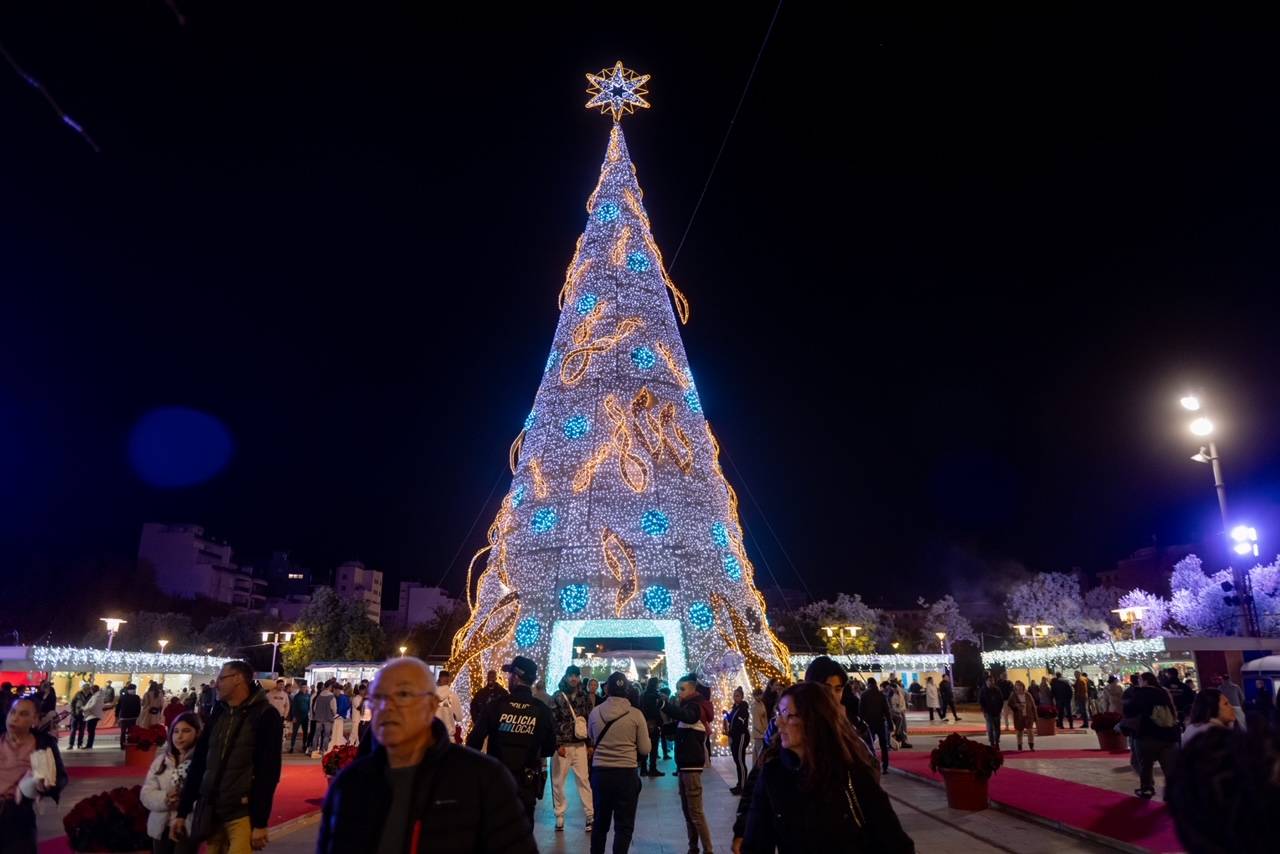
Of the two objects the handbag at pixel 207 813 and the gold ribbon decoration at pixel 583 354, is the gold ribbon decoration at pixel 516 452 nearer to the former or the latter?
the gold ribbon decoration at pixel 583 354

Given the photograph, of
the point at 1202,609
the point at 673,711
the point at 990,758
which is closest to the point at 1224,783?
the point at 673,711

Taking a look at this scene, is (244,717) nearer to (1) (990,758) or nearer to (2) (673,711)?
(2) (673,711)

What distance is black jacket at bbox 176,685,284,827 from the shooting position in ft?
15.7

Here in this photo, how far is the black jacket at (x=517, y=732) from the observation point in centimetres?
620

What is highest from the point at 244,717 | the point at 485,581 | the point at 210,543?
the point at 210,543

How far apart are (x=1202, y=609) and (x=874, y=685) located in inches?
1883

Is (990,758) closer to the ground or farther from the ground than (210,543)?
closer to the ground

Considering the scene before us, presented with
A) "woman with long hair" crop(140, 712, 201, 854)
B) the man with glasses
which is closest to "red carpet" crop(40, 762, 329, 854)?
"woman with long hair" crop(140, 712, 201, 854)

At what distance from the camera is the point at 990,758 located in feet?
32.1

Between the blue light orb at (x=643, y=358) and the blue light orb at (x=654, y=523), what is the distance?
331 centimetres

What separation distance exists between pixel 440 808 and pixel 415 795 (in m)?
0.09

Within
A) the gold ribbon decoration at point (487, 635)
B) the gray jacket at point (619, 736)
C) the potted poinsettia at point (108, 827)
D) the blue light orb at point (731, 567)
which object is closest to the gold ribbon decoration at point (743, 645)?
the blue light orb at point (731, 567)

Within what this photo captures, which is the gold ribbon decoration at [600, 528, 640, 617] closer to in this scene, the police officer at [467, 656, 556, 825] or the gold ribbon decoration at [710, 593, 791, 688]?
the gold ribbon decoration at [710, 593, 791, 688]

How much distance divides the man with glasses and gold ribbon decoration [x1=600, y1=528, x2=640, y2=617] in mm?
11639
